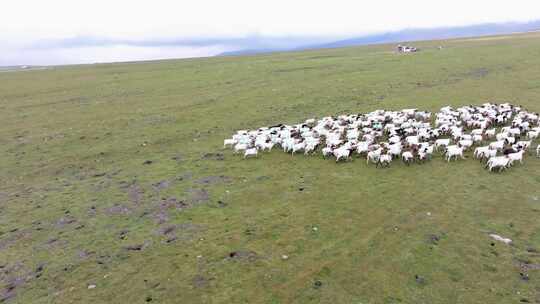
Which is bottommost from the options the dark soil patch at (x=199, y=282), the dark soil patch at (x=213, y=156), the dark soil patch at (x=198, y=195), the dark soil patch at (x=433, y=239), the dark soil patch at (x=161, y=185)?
the dark soil patch at (x=433, y=239)

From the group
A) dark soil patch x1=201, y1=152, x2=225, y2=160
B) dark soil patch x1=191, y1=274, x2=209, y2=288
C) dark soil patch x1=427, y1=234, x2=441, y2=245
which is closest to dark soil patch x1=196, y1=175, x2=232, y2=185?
dark soil patch x1=201, y1=152, x2=225, y2=160

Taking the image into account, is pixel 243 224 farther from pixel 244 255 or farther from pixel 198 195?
pixel 198 195

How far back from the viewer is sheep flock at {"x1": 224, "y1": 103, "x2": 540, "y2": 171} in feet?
58.2

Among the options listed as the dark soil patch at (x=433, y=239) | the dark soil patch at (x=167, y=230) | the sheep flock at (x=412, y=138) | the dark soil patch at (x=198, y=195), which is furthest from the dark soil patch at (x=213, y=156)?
the dark soil patch at (x=433, y=239)

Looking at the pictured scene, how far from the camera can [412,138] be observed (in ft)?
62.8

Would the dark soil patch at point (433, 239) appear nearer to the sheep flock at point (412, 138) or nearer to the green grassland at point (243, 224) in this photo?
the green grassland at point (243, 224)

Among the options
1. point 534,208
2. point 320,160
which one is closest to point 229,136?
Result: point 320,160

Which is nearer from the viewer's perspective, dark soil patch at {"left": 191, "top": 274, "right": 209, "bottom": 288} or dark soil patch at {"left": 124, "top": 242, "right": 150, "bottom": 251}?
dark soil patch at {"left": 191, "top": 274, "right": 209, "bottom": 288}

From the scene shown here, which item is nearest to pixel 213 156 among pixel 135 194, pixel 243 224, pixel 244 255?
pixel 135 194

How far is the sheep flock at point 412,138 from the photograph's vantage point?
17750 mm

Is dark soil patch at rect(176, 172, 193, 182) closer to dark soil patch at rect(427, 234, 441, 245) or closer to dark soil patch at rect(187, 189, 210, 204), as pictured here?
dark soil patch at rect(187, 189, 210, 204)

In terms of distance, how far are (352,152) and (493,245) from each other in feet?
29.9

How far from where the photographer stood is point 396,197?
46.8 feet

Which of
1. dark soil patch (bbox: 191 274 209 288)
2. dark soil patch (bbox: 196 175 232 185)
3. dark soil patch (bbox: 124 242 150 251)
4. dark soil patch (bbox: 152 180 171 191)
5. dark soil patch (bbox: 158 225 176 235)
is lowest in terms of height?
dark soil patch (bbox: 191 274 209 288)
